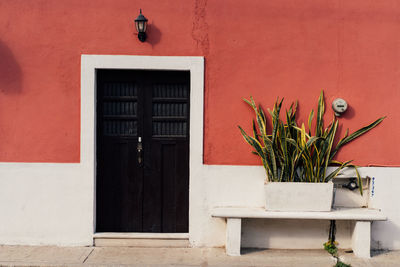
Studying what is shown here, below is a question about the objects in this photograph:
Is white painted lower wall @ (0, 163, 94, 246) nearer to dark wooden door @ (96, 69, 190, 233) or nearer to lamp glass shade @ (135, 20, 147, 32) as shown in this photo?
dark wooden door @ (96, 69, 190, 233)

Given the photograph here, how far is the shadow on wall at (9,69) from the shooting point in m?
5.08

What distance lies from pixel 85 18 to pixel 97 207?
2214mm

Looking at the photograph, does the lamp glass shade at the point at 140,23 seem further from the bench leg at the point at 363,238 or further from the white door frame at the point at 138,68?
the bench leg at the point at 363,238

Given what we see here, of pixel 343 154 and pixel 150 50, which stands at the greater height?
pixel 150 50

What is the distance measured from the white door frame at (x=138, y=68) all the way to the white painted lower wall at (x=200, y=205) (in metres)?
0.13

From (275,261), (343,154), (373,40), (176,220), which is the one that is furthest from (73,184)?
(373,40)

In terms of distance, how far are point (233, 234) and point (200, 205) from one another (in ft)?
1.73

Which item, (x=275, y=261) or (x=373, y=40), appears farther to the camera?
(x=373, y=40)

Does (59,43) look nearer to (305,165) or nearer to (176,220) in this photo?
(176,220)

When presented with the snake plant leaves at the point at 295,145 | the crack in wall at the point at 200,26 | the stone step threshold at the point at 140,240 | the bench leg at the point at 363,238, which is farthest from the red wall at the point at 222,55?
the stone step threshold at the point at 140,240

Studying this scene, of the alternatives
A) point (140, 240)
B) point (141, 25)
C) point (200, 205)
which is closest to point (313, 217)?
point (200, 205)

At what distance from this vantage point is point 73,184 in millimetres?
5113

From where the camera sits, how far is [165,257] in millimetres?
4840

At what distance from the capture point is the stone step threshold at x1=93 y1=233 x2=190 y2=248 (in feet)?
16.9
